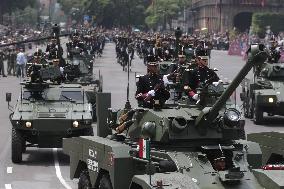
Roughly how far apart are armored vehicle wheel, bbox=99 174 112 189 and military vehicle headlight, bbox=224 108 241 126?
2141 millimetres

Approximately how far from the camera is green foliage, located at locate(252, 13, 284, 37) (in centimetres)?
10762

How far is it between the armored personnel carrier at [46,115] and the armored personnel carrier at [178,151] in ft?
18.1

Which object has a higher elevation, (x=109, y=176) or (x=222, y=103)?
(x=222, y=103)

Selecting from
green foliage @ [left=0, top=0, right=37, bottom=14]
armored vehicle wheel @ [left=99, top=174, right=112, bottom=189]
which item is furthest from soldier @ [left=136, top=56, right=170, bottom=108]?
green foliage @ [left=0, top=0, right=37, bottom=14]

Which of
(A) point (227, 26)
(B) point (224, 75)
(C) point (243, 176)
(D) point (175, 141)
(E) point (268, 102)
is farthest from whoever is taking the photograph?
(A) point (227, 26)

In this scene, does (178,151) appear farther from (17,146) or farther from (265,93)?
(265,93)

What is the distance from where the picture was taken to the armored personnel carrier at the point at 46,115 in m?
21.9

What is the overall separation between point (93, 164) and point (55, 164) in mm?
6531

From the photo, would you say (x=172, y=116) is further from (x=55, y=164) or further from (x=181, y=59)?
(x=181, y=59)

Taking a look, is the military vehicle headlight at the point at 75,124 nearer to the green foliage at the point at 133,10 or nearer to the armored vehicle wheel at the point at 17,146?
the armored vehicle wheel at the point at 17,146

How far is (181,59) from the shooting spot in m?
30.6

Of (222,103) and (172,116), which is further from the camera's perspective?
(172,116)

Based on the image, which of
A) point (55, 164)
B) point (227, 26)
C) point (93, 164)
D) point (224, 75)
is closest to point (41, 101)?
point (55, 164)

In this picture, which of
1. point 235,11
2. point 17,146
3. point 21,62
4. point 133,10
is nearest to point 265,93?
point 17,146
